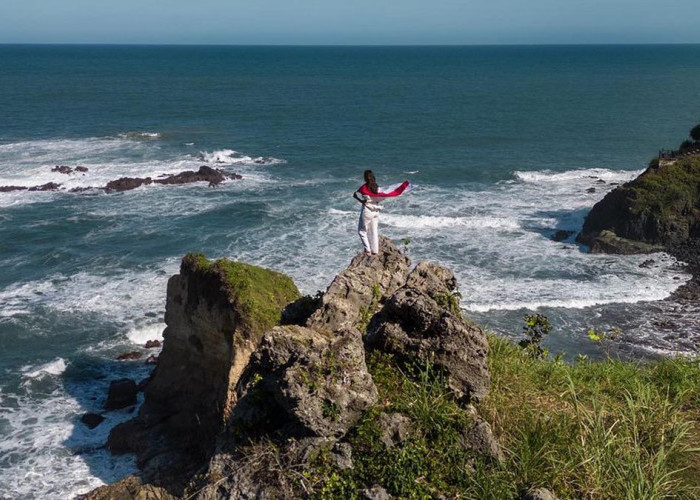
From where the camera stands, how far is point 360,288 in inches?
408

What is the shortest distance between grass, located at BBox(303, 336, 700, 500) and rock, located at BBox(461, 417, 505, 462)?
0.07 m

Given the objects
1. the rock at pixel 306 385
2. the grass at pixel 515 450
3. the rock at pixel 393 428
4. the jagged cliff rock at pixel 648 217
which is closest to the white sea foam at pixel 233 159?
the jagged cliff rock at pixel 648 217

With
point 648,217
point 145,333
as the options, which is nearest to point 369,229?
point 145,333

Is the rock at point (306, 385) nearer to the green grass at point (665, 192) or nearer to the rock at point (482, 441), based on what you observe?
the rock at point (482, 441)

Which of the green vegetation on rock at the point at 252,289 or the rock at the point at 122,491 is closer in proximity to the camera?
the rock at the point at 122,491

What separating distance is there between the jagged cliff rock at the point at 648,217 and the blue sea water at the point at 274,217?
4.88ft

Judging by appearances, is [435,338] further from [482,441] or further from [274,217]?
[274,217]

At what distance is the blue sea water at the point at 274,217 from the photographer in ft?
82.7

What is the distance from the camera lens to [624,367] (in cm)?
1208

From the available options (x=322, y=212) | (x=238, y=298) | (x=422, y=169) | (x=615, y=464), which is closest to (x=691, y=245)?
(x=322, y=212)

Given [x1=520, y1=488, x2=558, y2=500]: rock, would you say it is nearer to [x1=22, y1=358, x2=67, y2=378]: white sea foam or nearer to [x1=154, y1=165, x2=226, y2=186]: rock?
[x1=22, y1=358, x2=67, y2=378]: white sea foam

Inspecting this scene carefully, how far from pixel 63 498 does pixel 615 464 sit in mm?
14520

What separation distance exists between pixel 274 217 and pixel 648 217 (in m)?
19.9

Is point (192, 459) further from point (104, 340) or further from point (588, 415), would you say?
point (588, 415)
